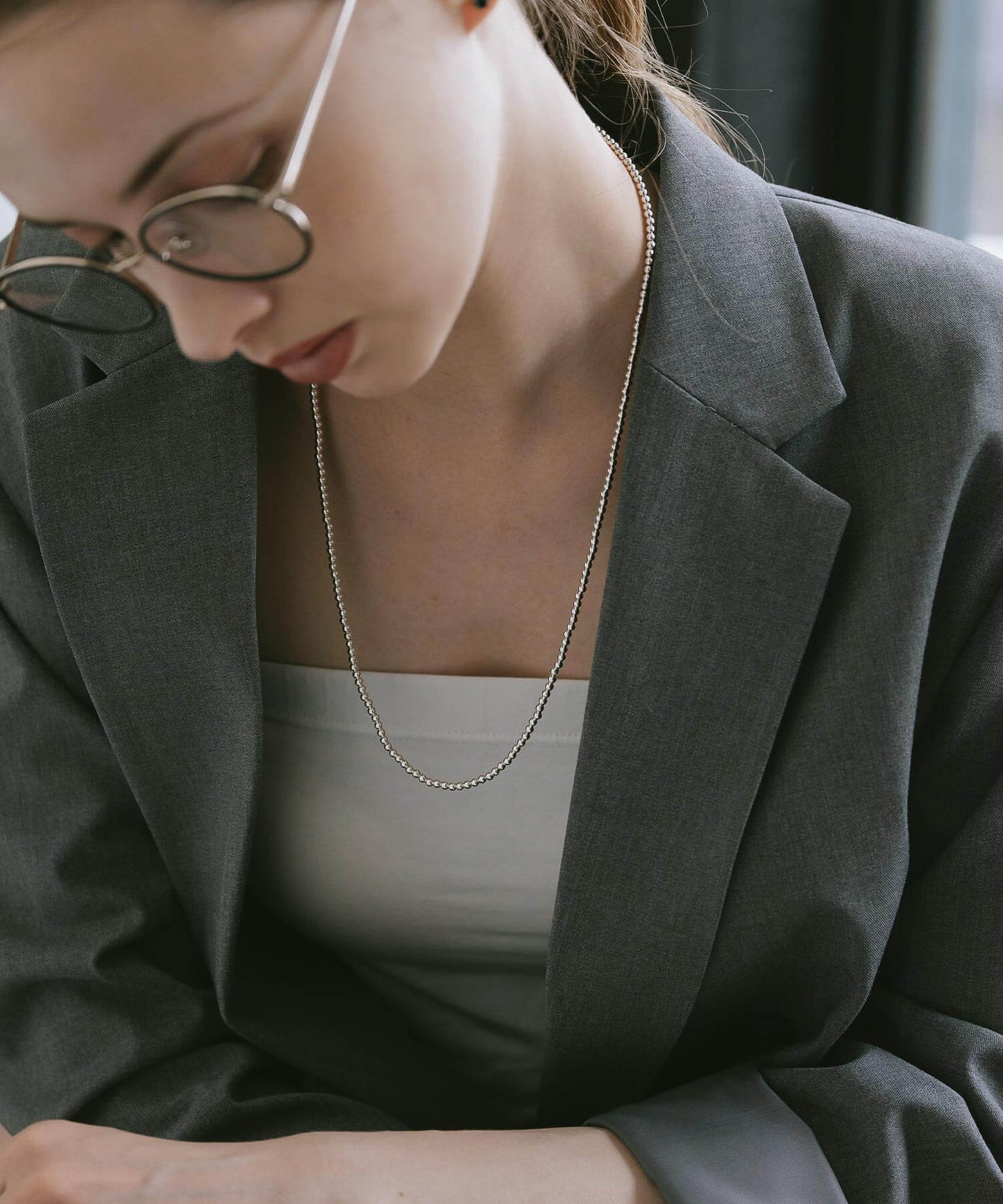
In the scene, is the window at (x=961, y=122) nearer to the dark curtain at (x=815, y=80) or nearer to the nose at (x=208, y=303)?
the dark curtain at (x=815, y=80)

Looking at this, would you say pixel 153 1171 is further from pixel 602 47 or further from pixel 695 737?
pixel 602 47

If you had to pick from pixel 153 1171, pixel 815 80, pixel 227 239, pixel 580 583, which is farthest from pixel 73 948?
pixel 815 80

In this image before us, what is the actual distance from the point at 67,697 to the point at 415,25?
61 centimetres

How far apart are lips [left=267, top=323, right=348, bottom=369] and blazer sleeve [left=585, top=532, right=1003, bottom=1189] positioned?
1.48ft

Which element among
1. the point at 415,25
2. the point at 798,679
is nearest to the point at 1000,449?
the point at 798,679

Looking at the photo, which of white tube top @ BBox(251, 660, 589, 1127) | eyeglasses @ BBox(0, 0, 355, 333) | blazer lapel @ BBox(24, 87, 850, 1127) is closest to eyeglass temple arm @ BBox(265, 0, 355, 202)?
eyeglasses @ BBox(0, 0, 355, 333)

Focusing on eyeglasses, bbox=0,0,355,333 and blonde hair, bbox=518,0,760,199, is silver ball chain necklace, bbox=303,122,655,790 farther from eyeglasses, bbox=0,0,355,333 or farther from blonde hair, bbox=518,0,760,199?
eyeglasses, bbox=0,0,355,333

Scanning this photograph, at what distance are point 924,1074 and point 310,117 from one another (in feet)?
2.42

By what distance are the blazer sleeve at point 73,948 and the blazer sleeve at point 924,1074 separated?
0.89 feet

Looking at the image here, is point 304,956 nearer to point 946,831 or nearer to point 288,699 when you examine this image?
point 288,699

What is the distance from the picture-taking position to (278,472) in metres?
1.08

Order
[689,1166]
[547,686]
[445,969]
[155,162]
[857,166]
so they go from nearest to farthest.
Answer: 1. [155,162]
2. [689,1166]
3. [547,686]
4. [445,969]
5. [857,166]

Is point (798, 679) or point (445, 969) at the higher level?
point (798, 679)

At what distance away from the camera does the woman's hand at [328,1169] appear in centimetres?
82
